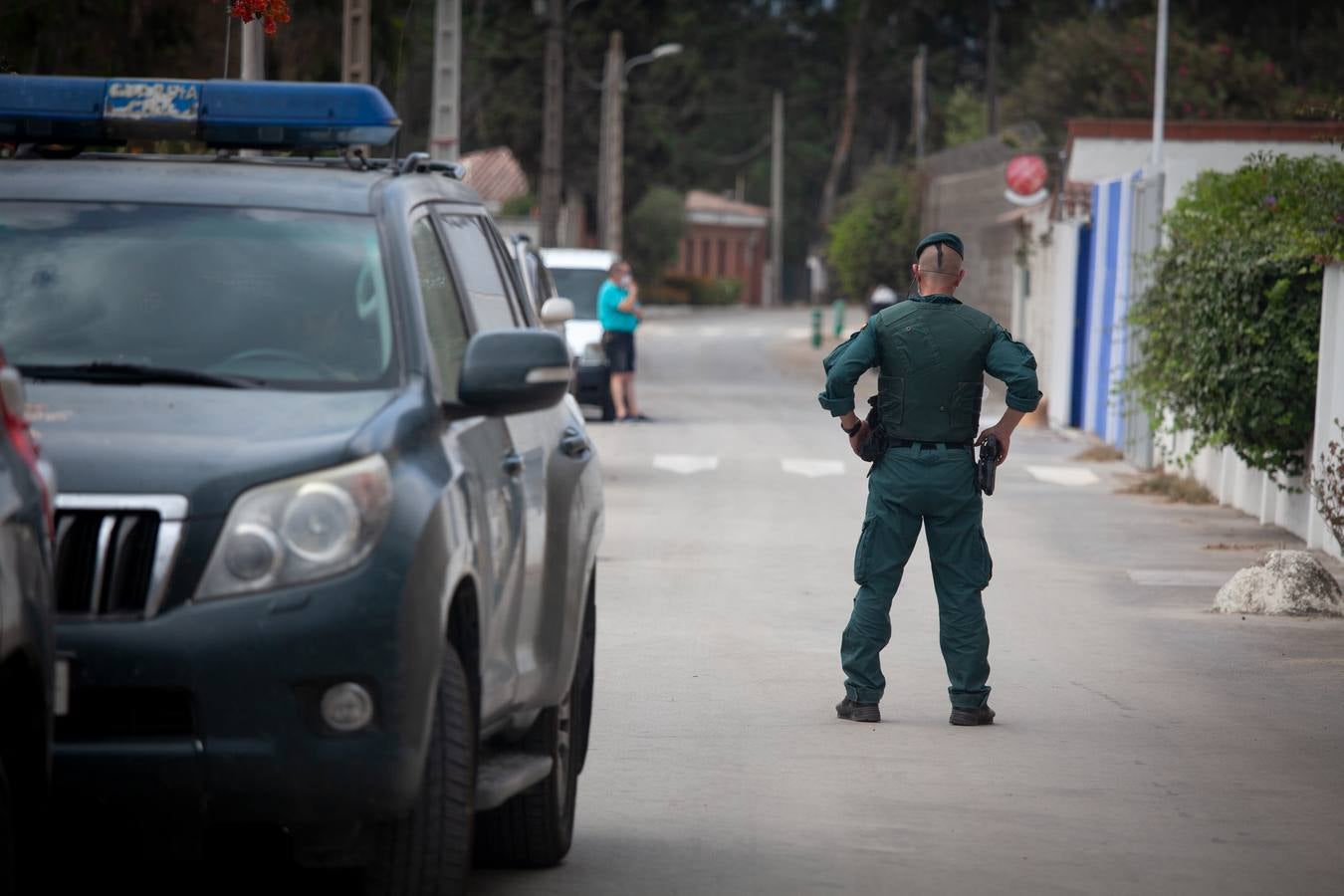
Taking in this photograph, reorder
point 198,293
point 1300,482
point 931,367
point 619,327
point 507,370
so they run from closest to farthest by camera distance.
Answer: point 507,370 → point 198,293 → point 931,367 → point 1300,482 → point 619,327

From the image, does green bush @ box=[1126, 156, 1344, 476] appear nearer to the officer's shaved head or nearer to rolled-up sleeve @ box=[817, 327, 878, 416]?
the officer's shaved head

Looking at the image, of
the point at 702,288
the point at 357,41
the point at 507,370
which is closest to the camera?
the point at 507,370

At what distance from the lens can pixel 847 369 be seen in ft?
28.6

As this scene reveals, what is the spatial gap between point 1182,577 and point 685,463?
28.6 ft

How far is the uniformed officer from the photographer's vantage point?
877cm

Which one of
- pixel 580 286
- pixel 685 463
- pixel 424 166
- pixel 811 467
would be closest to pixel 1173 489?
pixel 811 467

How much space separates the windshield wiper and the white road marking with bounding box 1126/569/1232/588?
952 centimetres

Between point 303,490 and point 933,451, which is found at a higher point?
point 303,490

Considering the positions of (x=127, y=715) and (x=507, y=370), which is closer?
(x=127, y=715)

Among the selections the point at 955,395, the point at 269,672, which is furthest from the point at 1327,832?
the point at 269,672

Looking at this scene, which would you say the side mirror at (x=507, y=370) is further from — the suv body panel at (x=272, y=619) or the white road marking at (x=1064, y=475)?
the white road marking at (x=1064, y=475)

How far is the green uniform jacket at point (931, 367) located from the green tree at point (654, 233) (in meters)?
75.7

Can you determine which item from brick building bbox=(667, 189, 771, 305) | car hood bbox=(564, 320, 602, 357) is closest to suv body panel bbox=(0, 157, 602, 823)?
car hood bbox=(564, 320, 602, 357)

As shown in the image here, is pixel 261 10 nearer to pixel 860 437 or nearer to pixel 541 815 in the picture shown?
pixel 860 437
